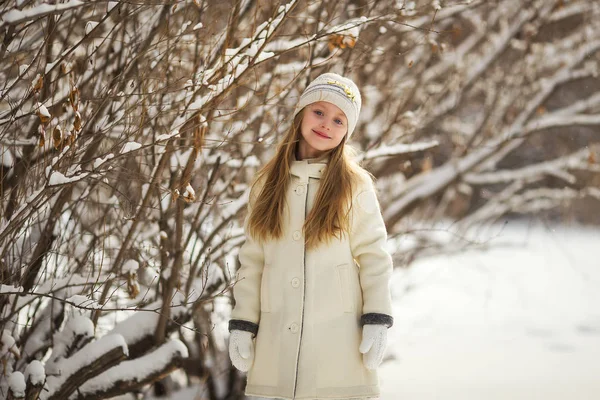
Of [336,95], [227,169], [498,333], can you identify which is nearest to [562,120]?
[498,333]

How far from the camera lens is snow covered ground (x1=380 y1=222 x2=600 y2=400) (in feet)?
16.5

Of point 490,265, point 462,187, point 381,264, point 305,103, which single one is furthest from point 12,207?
point 490,265

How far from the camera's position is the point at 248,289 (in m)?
2.60

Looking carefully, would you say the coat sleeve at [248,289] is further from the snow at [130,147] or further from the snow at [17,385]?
the snow at [17,385]

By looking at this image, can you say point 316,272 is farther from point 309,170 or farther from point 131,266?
point 131,266

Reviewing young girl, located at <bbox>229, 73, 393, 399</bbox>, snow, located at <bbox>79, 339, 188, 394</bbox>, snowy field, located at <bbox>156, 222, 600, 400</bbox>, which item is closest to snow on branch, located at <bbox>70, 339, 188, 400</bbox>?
snow, located at <bbox>79, 339, 188, 394</bbox>

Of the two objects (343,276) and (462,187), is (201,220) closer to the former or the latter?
(343,276)

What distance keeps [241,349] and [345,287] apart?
1.45 feet

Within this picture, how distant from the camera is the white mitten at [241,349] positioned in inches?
99.5

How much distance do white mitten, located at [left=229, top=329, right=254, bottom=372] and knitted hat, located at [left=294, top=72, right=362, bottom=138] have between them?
862 millimetres

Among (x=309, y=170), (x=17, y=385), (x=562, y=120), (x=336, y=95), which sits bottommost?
(x=17, y=385)

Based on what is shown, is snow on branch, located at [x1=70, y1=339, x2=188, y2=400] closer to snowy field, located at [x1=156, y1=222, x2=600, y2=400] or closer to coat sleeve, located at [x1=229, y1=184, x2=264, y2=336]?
coat sleeve, located at [x1=229, y1=184, x2=264, y2=336]

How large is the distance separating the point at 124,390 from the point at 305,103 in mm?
1577

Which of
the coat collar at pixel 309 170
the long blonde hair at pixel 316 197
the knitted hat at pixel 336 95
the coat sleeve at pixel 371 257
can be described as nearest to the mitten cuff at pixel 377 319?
the coat sleeve at pixel 371 257
